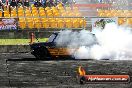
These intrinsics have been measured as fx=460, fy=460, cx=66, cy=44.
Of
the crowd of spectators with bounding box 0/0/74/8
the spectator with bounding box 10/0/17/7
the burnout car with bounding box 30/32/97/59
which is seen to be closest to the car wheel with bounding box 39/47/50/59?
the burnout car with bounding box 30/32/97/59

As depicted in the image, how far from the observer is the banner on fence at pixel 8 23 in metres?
30.7

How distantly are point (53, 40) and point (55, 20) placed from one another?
34.1ft

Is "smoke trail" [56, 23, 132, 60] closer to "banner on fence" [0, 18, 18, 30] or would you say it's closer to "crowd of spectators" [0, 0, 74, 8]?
"banner on fence" [0, 18, 18, 30]

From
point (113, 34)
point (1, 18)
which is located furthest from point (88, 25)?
point (113, 34)

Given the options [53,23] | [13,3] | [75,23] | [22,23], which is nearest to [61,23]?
[53,23]

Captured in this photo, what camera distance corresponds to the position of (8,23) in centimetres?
3089

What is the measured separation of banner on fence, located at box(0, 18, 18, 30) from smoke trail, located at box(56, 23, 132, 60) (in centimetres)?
935

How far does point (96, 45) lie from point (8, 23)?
10.6 meters

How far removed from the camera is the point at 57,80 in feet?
43.6

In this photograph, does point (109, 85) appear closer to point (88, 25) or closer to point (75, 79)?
point (75, 79)

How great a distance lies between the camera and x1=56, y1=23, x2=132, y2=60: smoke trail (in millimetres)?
21500

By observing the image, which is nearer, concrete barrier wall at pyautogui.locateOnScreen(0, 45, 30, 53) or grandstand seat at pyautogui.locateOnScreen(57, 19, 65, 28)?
concrete barrier wall at pyautogui.locateOnScreen(0, 45, 30, 53)

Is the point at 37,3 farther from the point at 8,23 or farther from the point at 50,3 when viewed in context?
the point at 8,23

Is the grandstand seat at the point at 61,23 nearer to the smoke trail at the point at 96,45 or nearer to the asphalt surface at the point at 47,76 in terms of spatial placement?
the smoke trail at the point at 96,45
